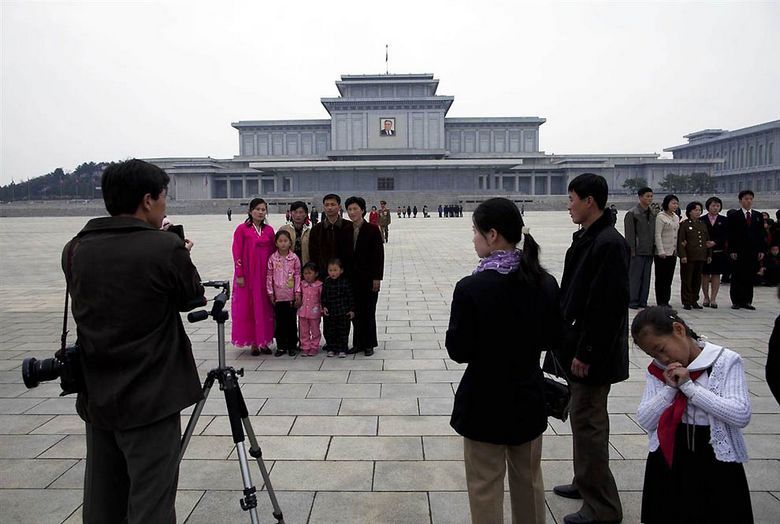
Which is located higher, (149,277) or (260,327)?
(149,277)

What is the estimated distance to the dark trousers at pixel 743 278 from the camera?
9.56 metres

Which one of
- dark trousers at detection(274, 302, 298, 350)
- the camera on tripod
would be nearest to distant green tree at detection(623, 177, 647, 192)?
dark trousers at detection(274, 302, 298, 350)

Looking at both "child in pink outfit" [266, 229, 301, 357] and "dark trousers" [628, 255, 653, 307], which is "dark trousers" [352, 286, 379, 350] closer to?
"child in pink outfit" [266, 229, 301, 357]

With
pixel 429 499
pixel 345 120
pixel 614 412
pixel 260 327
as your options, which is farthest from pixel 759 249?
pixel 345 120

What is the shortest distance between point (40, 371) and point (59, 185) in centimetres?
10078

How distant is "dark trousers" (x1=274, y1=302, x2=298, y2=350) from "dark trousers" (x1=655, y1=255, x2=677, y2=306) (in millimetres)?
5955

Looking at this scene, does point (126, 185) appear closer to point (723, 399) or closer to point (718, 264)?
point (723, 399)

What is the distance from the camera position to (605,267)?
322 centimetres

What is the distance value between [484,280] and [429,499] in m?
1.65

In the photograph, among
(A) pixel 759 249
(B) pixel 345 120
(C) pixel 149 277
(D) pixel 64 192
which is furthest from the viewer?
(D) pixel 64 192

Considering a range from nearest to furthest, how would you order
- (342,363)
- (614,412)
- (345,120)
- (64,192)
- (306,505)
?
(306,505), (614,412), (342,363), (345,120), (64,192)

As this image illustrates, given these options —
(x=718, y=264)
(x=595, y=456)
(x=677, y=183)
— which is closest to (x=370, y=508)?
(x=595, y=456)

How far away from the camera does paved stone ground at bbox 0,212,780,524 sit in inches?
139

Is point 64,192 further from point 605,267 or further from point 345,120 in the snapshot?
point 605,267
